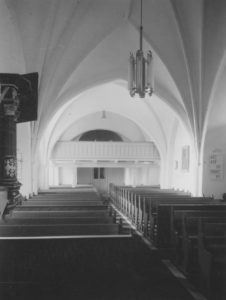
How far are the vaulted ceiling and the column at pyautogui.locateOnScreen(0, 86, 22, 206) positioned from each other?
14.3ft

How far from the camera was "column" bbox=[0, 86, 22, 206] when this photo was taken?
4.29 meters

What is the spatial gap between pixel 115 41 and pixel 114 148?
30.3 feet

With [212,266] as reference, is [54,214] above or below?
above

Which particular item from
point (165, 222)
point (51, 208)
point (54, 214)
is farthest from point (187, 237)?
point (51, 208)

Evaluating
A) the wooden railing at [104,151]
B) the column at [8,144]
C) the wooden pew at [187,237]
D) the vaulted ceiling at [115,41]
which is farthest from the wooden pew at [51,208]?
the wooden railing at [104,151]

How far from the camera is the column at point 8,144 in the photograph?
4.29 meters

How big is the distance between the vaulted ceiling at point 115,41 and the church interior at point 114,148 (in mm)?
37

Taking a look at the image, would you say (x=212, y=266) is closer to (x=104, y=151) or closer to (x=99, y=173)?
(x=104, y=151)

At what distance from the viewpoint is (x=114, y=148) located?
19344mm

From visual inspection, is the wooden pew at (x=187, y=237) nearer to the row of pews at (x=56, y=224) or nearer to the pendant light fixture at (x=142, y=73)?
the row of pews at (x=56, y=224)

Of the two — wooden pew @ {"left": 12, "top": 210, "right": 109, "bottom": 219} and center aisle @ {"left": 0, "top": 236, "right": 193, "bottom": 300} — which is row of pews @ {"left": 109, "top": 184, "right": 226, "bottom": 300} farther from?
wooden pew @ {"left": 12, "top": 210, "right": 109, "bottom": 219}

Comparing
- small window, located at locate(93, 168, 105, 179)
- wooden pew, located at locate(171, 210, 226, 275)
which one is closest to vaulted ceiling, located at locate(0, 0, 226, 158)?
wooden pew, located at locate(171, 210, 226, 275)

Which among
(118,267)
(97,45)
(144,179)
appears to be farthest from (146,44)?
(144,179)

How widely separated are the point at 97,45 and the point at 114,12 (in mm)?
1345
